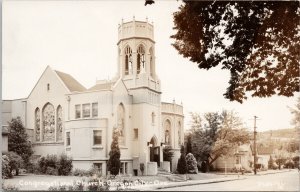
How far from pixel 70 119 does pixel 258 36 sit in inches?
138

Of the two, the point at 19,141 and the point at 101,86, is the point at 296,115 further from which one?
the point at 19,141

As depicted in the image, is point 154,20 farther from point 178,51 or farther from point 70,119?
point 70,119

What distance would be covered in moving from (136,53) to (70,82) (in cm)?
125

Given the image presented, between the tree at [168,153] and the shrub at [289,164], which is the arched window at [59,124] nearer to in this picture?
the tree at [168,153]

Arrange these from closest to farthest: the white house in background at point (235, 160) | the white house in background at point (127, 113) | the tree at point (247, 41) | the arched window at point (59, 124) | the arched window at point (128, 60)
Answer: the tree at point (247, 41) < the white house in background at point (235, 160) < the white house in background at point (127, 113) < the arched window at point (128, 60) < the arched window at point (59, 124)

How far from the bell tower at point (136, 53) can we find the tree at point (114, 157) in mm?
941

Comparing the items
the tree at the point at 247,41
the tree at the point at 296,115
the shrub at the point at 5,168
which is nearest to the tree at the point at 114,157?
the shrub at the point at 5,168

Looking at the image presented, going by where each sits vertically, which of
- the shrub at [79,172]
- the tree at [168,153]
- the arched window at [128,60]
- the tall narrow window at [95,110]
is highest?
the arched window at [128,60]

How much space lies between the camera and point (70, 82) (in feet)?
27.8

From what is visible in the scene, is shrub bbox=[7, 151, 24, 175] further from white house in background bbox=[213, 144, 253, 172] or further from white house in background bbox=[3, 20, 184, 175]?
white house in background bbox=[213, 144, 253, 172]

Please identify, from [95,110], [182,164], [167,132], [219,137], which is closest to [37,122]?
[95,110]

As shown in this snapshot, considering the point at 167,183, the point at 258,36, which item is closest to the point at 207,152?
the point at 167,183

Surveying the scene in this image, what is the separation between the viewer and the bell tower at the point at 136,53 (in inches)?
325

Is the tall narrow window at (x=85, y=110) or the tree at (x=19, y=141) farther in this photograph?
the tree at (x=19, y=141)
